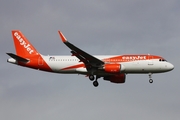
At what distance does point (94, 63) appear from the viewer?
60.1 meters

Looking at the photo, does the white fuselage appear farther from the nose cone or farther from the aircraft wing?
the aircraft wing

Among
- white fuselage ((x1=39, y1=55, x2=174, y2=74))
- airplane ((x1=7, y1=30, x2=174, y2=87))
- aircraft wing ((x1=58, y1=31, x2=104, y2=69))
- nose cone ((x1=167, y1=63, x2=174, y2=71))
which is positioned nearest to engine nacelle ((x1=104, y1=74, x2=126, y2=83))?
airplane ((x1=7, y1=30, x2=174, y2=87))

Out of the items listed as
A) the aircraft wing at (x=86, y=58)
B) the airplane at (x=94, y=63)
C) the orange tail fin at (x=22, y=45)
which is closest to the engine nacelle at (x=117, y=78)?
→ the airplane at (x=94, y=63)

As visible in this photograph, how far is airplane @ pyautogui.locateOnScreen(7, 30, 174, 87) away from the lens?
194 feet

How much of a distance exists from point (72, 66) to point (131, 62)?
8.13 metres

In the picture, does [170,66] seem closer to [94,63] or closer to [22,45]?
[94,63]

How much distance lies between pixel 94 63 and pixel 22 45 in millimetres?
12256

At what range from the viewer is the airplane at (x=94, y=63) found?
59281 millimetres

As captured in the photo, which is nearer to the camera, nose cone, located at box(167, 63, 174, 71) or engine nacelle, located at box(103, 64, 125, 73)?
engine nacelle, located at box(103, 64, 125, 73)

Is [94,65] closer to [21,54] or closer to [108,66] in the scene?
[108,66]

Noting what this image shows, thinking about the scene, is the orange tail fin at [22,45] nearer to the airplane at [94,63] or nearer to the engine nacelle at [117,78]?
the airplane at [94,63]

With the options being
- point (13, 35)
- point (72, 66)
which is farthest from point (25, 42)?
point (72, 66)

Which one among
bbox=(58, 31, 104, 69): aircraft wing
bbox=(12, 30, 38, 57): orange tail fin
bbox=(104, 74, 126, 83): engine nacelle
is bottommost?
bbox=(104, 74, 126, 83): engine nacelle

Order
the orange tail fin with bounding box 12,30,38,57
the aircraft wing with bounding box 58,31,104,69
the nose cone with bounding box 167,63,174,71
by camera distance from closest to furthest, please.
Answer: the aircraft wing with bounding box 58,31,104,69
the nose cone with bounding box 167,63,174,71
the orange tail fin with bounding box 12,30,38,57
